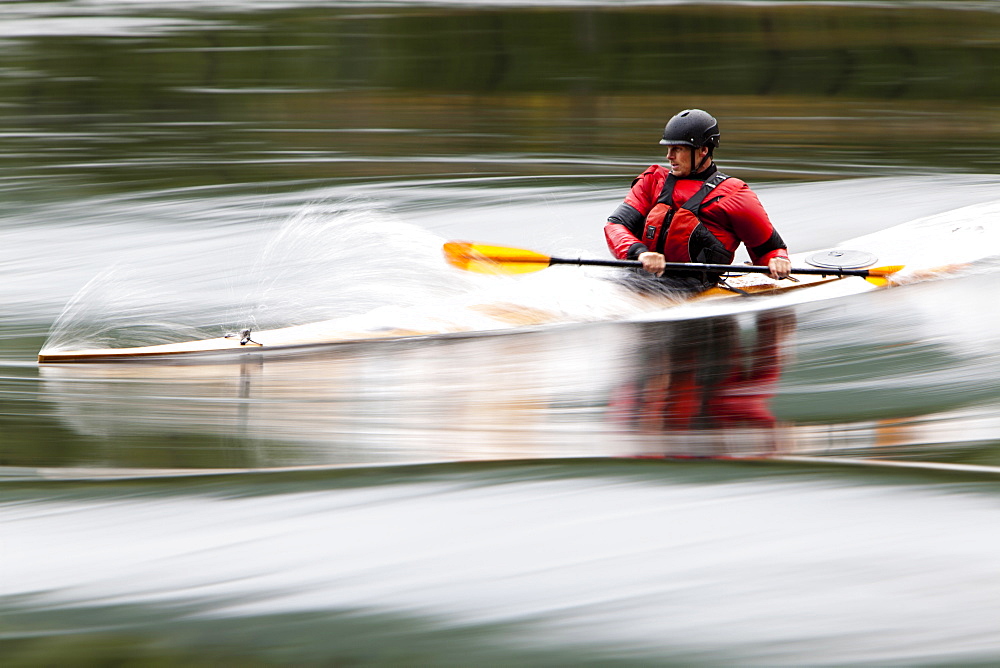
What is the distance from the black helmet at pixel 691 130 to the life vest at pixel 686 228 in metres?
0.23

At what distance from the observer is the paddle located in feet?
16.8

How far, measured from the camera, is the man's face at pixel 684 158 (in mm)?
5137

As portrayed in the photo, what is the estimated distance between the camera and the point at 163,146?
9.59 meters

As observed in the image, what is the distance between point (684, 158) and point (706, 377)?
45.8 inches

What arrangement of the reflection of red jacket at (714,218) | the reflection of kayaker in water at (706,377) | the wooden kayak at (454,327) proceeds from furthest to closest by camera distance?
1. the reflection of red jacket at (714,218)
2. the wooden kayak at (454,327)
3. the reflection of kayaker in water at (706,377)

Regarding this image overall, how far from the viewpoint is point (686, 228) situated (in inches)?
203

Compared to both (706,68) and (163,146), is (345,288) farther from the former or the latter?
(706,68)


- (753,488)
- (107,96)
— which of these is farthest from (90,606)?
(107,96)

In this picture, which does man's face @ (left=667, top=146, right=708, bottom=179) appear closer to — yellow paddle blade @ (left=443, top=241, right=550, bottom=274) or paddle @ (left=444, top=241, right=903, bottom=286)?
paddle @ (left=444, top=241, right=903, bottom=286)

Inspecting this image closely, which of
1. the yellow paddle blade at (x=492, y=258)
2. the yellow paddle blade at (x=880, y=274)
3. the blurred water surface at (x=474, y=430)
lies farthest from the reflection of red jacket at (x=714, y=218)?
the yellow paddle blade at (x=880, y=274)

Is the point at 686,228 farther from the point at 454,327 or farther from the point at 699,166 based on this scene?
the point at 454,327

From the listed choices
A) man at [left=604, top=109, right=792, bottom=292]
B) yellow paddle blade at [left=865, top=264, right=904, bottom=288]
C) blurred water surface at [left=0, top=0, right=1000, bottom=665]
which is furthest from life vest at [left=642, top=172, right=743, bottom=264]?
yellow paddle blade at [left=865, top=264, right=904, bottom=288]

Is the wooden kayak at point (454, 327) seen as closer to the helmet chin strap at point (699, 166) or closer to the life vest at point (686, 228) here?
the life vest at point (686, 228)

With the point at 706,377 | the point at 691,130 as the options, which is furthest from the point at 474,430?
the point at 691,130
